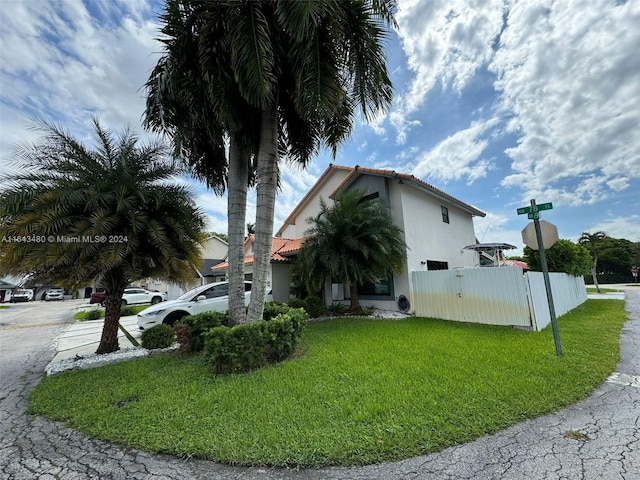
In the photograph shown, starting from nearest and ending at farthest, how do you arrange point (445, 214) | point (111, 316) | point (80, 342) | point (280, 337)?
point (280, 337)
point (111, 316)
point (80, 342)
point (445, 214)

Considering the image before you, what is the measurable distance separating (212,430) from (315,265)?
24.6ft

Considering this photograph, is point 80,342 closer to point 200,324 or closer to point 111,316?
point 111,316

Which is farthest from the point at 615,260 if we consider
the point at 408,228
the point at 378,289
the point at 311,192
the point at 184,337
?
the point at 184,337

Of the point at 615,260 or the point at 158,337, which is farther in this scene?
the point at 615,260

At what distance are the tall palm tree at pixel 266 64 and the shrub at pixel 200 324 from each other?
126cm

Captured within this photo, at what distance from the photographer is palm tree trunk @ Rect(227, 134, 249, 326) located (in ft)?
21.6

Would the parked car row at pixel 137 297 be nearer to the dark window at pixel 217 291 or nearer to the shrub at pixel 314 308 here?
the dark window at pixel 217 291

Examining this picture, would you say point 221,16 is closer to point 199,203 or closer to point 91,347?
point 199,203

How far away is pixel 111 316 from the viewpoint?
23.8ft

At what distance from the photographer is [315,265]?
1047 centimetres

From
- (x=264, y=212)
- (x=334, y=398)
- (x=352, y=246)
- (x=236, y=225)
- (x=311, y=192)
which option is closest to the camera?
(x=334, y=398)

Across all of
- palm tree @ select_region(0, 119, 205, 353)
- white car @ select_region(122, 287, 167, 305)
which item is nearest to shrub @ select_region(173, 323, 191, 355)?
palm tree @ select_region(0, 119, 205, 353)

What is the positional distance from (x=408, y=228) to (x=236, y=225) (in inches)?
306

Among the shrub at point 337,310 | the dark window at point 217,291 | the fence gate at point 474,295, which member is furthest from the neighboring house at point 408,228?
the dark window at point 217,291
